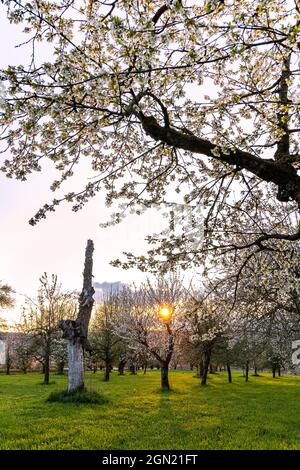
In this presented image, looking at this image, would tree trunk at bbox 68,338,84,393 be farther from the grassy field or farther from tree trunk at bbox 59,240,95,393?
the grassy field

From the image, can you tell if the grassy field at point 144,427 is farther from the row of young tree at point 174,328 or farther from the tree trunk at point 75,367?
the row of young tree at point 174,328

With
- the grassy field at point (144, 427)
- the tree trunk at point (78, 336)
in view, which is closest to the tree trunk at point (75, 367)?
the tree trunk at point (78, 336)

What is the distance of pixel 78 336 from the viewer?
52.6 feet

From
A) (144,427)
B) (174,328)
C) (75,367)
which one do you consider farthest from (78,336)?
(174,328)

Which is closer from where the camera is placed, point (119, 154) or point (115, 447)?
point (119, 154)

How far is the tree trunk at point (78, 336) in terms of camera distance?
50.9 ft

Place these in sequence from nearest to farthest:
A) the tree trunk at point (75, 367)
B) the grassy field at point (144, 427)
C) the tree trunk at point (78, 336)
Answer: the grassy field at point (144, 427) < the tree trunk at point (75, 367) < the tree trunk at point (78, 336)

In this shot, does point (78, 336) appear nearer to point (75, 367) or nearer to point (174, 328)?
point (75, 367)

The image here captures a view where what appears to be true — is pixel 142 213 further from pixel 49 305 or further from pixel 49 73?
pixel 49 305

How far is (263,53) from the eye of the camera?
560 centimetres

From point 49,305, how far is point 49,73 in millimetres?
27852

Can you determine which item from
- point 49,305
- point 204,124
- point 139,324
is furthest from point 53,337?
point 204,124

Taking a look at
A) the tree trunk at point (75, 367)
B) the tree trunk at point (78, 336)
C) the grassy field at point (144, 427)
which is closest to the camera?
the grassy field at point (144, 427)
